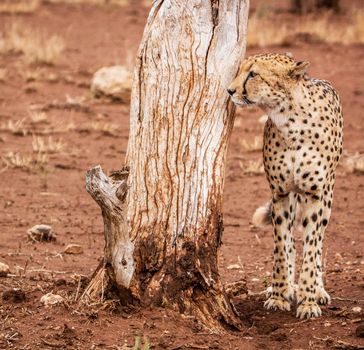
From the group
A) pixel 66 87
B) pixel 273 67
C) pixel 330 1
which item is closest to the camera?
pixel 273 67

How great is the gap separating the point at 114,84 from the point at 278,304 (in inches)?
286

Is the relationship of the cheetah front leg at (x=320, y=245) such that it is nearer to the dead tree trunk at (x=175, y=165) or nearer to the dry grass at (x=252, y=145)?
the dead tree trunk at (x=175, y=165)

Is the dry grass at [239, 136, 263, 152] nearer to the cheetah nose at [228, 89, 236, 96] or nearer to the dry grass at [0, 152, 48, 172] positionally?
the dry grass at [0, 152, 48, 172]

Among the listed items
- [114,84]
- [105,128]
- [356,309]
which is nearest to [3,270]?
[356,309]

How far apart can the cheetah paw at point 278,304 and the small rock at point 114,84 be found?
23.3 feet

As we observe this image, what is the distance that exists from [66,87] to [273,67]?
8229 mm

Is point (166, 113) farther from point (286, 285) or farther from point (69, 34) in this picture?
point (69, 34)

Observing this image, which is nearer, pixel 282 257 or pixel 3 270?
pixel 282 257

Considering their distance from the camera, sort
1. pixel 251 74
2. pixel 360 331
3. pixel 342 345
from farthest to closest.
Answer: pixel 251 74, pixel 360 331, pixel 342 345

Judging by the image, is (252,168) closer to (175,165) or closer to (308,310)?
(308,310)

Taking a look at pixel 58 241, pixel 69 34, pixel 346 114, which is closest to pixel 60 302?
pixel 58 241

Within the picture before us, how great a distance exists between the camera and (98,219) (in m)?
8.92

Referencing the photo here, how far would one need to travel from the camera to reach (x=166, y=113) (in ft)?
18.5

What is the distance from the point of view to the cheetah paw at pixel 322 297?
627 centimetres
